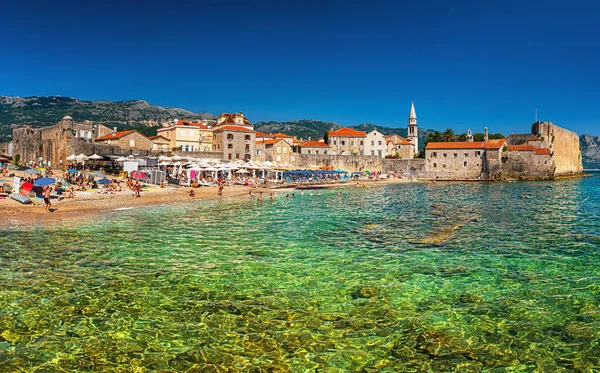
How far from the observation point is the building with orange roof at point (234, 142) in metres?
59.9

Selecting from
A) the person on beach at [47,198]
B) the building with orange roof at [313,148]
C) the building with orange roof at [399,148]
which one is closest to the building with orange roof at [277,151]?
the building with orange roof at [313,148]

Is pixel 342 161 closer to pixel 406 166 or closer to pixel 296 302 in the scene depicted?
pixel 406 166

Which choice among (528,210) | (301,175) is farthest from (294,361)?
(301,175)

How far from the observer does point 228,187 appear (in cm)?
4303

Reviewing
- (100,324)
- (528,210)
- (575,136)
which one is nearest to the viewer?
(100,324)

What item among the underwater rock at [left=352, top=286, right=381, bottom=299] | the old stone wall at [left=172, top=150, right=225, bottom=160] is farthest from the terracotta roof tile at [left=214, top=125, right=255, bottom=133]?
the underwater rock at [left=352, top=286, right=381, bottom=299]

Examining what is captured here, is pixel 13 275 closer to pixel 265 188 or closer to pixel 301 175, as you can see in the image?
pixel 265 188

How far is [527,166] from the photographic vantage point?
7106cm

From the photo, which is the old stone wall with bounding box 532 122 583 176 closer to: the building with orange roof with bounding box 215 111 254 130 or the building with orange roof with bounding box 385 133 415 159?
the building with orange roof with bounding box 385 133 415 159

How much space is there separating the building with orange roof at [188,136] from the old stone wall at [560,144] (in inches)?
2512

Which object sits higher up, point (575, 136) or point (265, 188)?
point (575, 136)

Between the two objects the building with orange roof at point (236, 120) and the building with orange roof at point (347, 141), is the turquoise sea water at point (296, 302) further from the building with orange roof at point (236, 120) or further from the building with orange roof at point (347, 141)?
the building with orange roof at point (347, 141)

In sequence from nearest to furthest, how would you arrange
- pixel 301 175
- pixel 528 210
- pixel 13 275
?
1. pixel 13 275
2. pixel 528 210
3. pixel 301 175

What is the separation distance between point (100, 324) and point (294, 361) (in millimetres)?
3865
